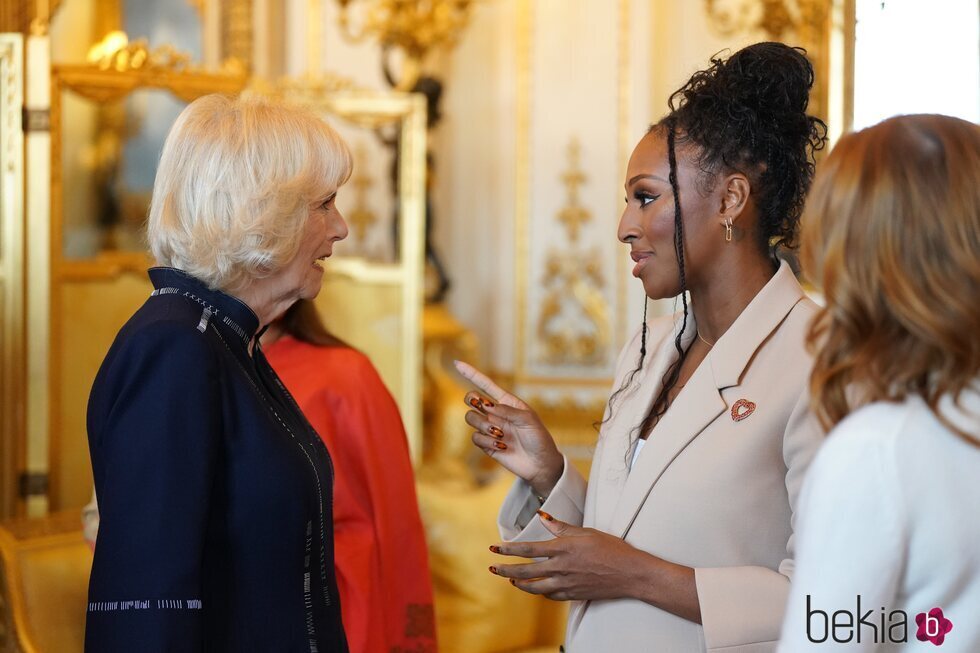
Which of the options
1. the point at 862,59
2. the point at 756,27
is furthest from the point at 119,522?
the point at 756,27

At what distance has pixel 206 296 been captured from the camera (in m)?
1.52

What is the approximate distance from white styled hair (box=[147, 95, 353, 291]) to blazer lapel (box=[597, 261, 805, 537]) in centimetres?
59

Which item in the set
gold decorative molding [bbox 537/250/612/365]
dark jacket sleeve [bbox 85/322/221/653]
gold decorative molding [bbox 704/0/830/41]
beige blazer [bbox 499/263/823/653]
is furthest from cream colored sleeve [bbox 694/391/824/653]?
gold decorative molding [bbox 537/250/612/365]

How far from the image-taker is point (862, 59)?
1.98 metres

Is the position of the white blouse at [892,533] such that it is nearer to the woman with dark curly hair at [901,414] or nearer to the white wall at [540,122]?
the woman with dark curly hair at [901,414]

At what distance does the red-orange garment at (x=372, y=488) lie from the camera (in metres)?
2.21

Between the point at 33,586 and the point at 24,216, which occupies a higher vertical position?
the point at 24,216

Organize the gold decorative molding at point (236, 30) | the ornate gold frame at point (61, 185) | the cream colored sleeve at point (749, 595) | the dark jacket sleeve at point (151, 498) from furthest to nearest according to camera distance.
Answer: the gold decorative molding at point (236, 30)
the ornate gold frame at point (61, 185)
the cream colored sleeve at point (749, 595)
the dark jacket sleeve at point (151, 498)

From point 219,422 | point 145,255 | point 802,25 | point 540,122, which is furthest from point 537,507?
point 540,122

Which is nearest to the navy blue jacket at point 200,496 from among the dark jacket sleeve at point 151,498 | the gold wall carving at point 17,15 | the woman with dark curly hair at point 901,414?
the dark jacket sleeve at point 151,498

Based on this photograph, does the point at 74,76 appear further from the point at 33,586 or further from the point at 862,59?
the point at 862,59

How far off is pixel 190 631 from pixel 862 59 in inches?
58.1

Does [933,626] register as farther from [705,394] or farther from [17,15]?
[17,15]

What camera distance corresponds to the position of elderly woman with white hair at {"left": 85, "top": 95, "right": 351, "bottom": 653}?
1345mm
